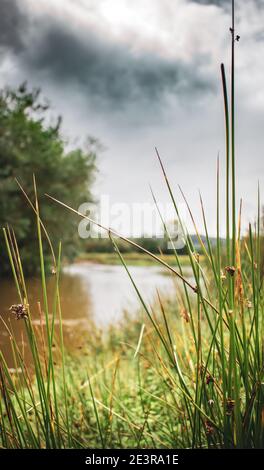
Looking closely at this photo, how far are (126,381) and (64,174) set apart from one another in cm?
852

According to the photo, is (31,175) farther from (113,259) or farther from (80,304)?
(113,259)

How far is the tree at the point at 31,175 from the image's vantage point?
8930mm

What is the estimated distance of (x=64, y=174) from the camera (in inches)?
410

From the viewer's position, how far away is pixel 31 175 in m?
9.70

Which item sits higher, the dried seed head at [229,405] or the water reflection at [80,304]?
the dried seed head at [229,405]

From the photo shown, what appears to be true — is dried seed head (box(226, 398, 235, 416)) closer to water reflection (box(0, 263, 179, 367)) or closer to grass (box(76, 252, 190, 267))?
water reflection (box(0, 263, 179, 367))

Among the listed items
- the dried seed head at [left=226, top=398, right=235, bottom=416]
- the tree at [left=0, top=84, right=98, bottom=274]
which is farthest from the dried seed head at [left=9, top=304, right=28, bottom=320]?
the tree at [left=0, top=84, right=98, bottom=274]

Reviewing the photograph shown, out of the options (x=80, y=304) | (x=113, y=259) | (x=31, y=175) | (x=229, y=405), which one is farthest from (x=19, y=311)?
(x=113, y=259)

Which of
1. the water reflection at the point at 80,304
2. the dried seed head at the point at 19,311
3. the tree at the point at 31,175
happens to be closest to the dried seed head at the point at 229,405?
the dried seed head at the point at 19,311

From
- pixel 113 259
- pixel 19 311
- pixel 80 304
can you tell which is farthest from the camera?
pixel 113 259

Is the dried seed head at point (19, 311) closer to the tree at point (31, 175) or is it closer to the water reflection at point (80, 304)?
the water reflection at point (80, 304)

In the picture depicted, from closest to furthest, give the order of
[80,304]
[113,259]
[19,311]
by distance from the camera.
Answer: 1. [19,311]
2. [80,304]
3. [113,259]

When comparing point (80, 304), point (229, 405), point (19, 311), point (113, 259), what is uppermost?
point (19, 311)

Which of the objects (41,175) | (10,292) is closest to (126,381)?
(10,292)
